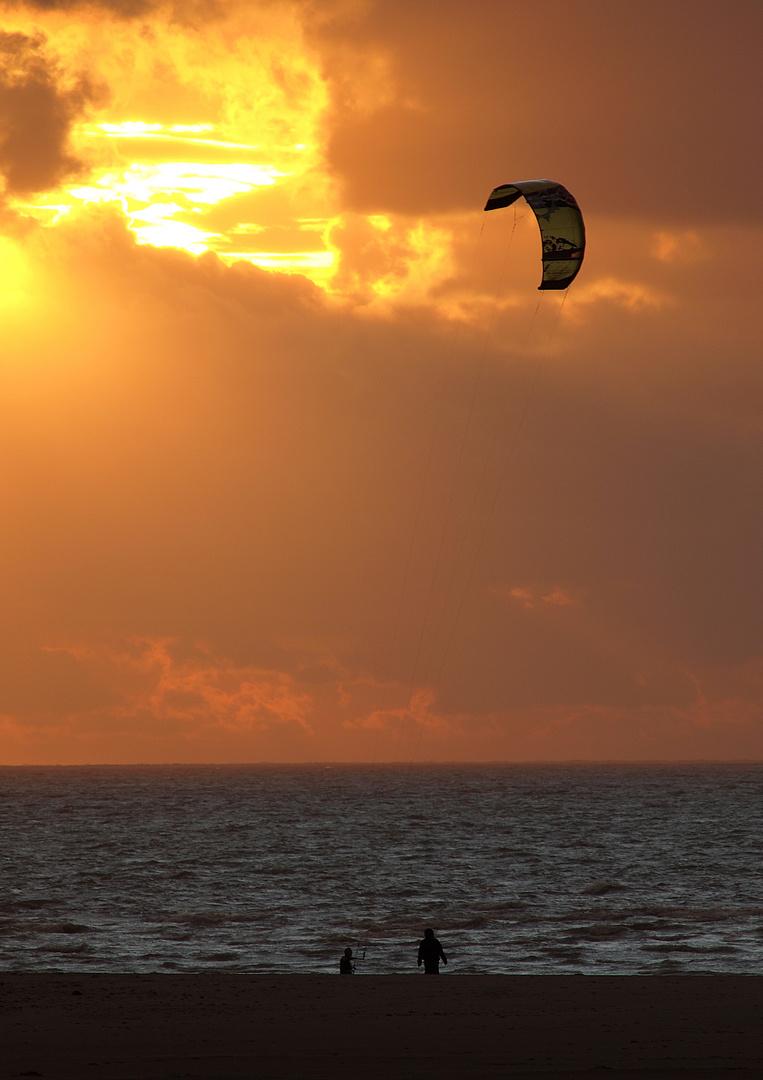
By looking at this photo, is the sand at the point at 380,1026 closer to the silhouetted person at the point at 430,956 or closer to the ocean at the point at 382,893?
the silhouetted person at the point at 430,956

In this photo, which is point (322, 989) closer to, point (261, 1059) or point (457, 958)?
point (261, 1059)

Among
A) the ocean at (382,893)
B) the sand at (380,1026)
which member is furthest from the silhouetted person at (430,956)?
the ocean at (382,893)

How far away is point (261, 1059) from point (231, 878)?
31.3 metres

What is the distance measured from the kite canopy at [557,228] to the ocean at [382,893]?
53.3 feet

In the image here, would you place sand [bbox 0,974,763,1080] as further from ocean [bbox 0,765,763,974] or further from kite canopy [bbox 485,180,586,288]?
kite canopy [bbox 485,180,586,288]

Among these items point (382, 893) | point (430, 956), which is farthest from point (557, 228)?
point (382, 893)

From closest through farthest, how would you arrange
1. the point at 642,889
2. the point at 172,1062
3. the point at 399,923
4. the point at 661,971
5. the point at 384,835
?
the point at 172,1062, the point at 661,971, the point at 399,923, the point at 642,889, the point at 384,835

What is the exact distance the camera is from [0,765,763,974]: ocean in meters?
Result: 28.0

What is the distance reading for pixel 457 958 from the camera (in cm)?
2758

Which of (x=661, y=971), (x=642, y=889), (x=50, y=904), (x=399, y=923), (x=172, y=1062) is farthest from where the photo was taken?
(x=642, y=889)

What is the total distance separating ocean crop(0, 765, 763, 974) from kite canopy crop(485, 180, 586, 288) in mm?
16253

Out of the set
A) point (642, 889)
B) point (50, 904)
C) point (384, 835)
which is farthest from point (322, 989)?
point (384, 835)

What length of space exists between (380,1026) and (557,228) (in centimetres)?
1862

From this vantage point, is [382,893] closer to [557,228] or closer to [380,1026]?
[380,1026]
